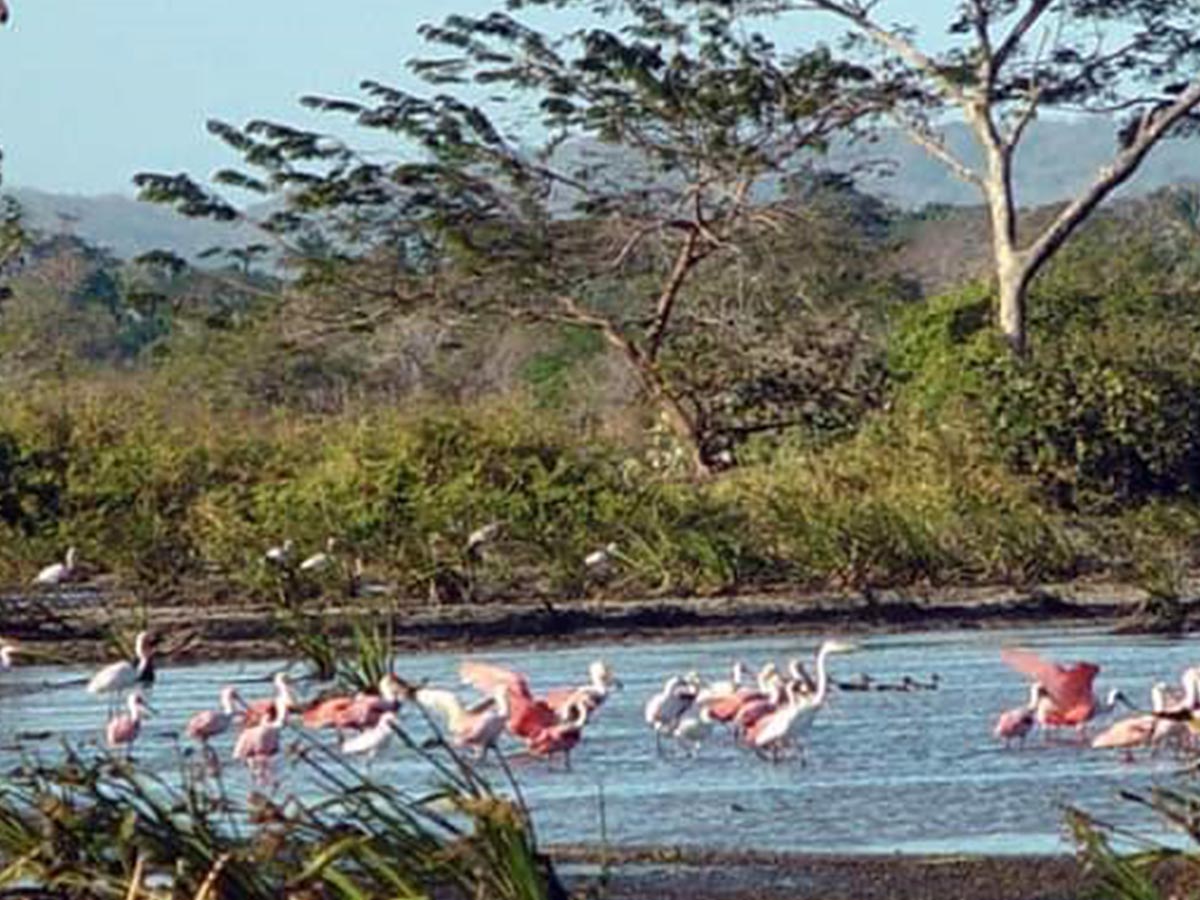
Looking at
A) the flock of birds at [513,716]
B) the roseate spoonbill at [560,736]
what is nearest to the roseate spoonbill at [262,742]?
the flock of birds at [513,716]

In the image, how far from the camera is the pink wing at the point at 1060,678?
12.4 meters

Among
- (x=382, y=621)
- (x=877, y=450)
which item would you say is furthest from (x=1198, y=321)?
(x=382, y=621)

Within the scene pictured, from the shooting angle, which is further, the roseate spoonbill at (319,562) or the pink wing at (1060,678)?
the roseate spoonbill at (319,562)

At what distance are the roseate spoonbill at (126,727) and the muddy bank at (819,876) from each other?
432 cm

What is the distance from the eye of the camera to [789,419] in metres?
41.0

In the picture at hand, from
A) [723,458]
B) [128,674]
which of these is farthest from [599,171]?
[128,674]

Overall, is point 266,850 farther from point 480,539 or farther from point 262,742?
point 480,539

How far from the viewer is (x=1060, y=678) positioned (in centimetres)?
1349

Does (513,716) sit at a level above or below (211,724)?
above

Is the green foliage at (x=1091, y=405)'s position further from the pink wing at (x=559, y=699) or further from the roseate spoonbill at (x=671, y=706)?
the pink wing at (x=559, y=699)

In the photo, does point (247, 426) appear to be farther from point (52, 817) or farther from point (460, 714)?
point (52, 817)

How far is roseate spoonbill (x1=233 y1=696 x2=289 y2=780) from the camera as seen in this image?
1639cm

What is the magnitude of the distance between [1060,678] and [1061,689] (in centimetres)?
16

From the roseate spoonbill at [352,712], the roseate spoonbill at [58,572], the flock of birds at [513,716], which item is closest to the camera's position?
the roseate spoonbill at [352,712]
